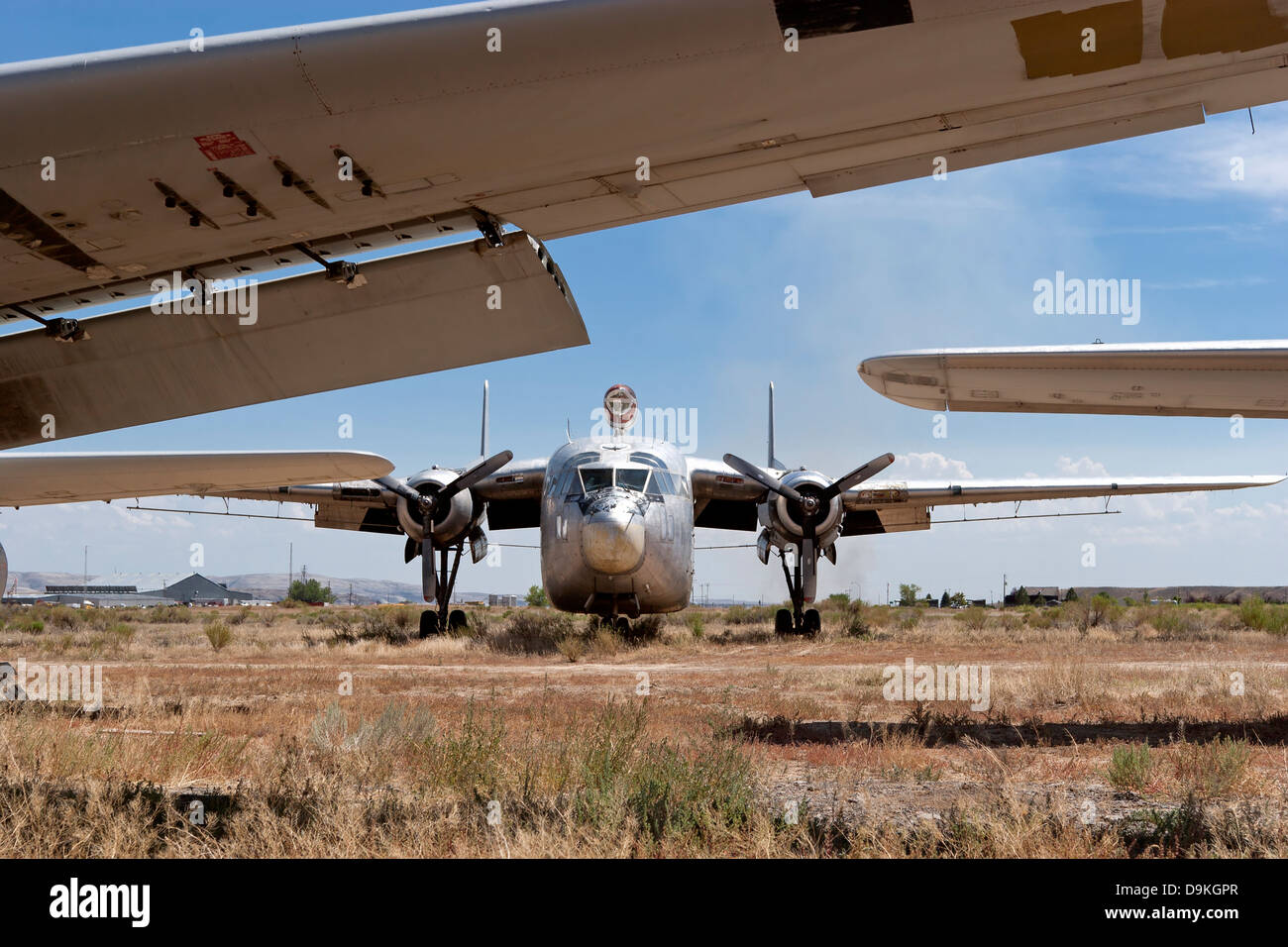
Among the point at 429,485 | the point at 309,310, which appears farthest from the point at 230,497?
the point at 309,310

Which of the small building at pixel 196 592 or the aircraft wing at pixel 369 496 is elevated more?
the aircraft wing at pixel 369 496

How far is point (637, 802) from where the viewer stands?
5789 mm

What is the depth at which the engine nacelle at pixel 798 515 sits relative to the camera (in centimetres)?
2477

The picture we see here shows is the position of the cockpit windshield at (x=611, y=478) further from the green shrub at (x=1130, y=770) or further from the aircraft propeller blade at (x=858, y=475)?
the green shrub at (x=1130, y=770)

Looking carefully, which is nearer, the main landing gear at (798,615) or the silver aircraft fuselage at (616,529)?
the silver aircraft fuselage at (616,529)

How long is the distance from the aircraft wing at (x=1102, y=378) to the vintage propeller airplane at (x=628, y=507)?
10885 millimetres

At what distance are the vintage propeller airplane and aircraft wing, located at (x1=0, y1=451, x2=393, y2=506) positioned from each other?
25.0 ft

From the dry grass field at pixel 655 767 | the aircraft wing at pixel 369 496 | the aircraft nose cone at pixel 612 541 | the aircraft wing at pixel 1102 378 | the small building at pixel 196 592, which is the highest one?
the aircraft wing at pixel 1102 378

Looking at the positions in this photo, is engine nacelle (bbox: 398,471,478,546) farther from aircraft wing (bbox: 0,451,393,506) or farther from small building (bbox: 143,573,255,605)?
small building (bbox: 143,573,255,605)

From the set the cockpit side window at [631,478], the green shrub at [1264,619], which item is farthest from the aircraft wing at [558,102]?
the green shrub at [1264,619]

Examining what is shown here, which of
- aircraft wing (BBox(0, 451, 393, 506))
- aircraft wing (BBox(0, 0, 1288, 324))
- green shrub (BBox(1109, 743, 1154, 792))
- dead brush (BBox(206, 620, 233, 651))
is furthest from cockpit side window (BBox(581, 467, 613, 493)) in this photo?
aircraft wing (BBox(0, 0, 1288, 324))

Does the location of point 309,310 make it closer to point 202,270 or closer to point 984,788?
point 202,270

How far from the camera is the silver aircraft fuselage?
19.1 meters

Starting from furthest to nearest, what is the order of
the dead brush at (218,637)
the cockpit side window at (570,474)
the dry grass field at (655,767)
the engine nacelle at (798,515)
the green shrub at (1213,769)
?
1. the engine nacelle at (798,515)
2. the dead brush at (218,637)
3. the cockpit side window at (570,474)
4. the green shrub at (1213,769)
5. the dry grass field at (655,767)
